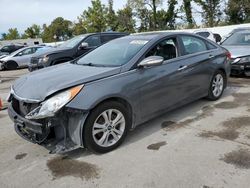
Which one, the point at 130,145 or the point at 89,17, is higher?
the point at 89,17

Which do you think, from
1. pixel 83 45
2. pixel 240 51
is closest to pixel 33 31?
pixel 83 45

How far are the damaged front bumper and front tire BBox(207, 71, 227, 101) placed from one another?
3279 mm

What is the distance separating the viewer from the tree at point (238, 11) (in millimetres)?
37969

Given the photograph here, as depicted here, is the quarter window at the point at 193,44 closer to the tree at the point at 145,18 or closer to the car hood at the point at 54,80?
the car hood at the point at 54,80

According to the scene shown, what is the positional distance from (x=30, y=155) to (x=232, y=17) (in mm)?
40387

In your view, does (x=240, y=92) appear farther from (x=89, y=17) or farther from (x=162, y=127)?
(x=89, y=17)

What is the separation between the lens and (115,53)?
5.18 metres

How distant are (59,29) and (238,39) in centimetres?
7698

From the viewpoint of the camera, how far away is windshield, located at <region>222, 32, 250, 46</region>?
9.78m

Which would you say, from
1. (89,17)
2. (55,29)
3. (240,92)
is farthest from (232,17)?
(55,29)

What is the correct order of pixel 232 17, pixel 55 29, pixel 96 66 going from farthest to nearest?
pixel 55 29
pixel 232 17
pixel 96 66

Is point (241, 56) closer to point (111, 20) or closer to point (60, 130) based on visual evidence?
point (60, 130)

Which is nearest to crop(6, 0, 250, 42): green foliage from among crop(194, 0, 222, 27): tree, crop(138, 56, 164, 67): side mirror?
crop(194, 0, 222, 27): tree

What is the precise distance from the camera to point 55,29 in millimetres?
81625
